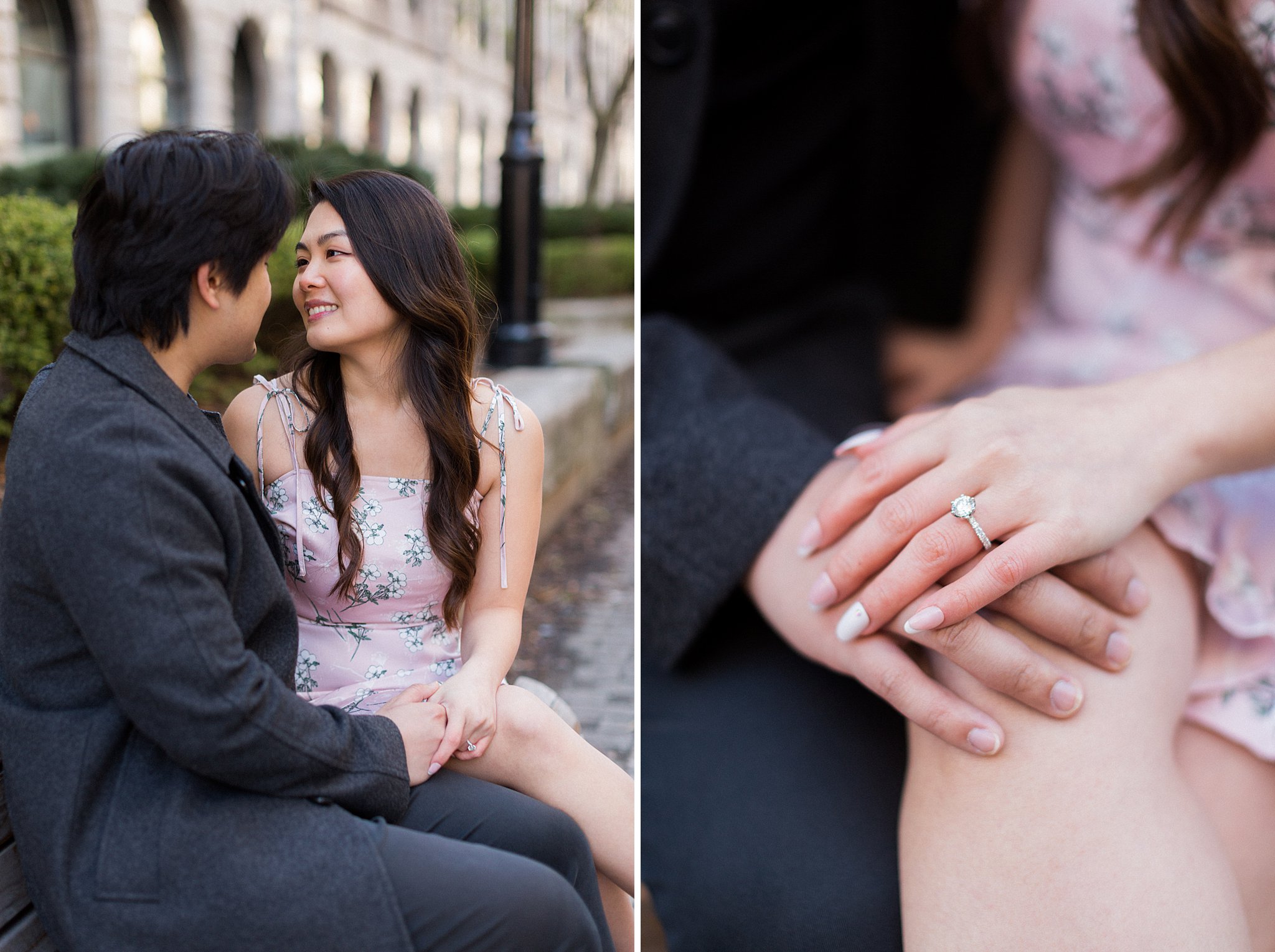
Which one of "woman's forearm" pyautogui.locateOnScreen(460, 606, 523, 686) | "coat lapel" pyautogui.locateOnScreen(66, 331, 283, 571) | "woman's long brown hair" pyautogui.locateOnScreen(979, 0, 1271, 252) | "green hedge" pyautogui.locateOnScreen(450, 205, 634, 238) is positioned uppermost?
"woman's long brown hair" pyautogui.locateOnScreen(979, 0, 1271, 252)

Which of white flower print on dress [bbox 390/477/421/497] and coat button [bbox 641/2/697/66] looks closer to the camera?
white flower print on dress [bbox 390/477/421/497]

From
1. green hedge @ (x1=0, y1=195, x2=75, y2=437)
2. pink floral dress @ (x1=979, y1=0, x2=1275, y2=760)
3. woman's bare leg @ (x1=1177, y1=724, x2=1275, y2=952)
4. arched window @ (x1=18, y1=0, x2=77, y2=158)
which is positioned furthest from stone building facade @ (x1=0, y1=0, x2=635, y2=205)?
woman's bare leg @ (x1=1177, y1=724, x2=1275, y2=952)

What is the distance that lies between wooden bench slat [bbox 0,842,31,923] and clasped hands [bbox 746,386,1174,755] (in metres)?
1.12

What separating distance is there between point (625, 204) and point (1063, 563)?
23.8 m

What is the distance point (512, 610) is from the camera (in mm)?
1520

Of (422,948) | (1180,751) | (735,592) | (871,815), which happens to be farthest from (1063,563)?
(422,948)

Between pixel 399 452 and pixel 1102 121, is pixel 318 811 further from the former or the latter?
pixel 1102 121

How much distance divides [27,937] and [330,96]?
22.0 metres

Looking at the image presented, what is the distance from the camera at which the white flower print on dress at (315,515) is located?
4.59ft

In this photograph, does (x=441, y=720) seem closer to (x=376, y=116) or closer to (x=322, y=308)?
(x=322, y=308)

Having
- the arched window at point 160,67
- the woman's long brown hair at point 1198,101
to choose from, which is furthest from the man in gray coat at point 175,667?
the arched window at point 160,67

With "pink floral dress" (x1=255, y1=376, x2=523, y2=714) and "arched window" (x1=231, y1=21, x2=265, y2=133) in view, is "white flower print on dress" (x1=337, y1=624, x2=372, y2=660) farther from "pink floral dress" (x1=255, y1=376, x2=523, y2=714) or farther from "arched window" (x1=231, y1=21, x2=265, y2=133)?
"arched window" (x1=231, y1=21, x2=265, y2=133)

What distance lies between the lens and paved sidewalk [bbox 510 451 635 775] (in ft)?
11.3

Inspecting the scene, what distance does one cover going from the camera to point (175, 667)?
1031mm
